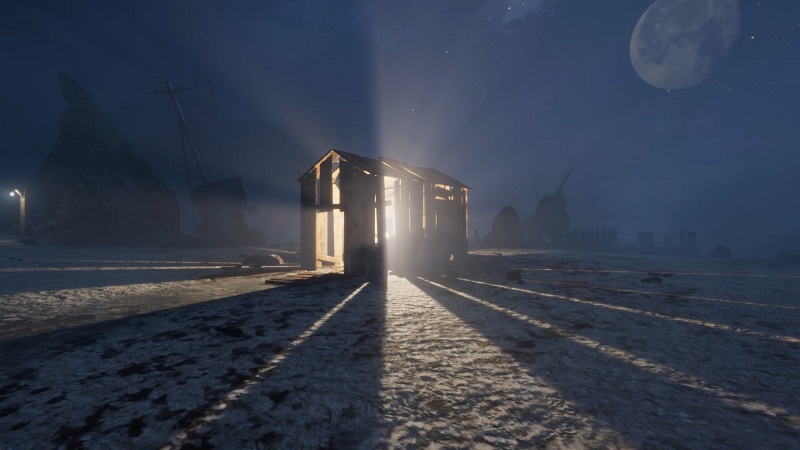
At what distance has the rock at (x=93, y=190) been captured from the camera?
31.7 metres

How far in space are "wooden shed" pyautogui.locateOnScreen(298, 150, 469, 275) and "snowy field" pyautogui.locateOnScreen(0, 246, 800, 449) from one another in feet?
11.8

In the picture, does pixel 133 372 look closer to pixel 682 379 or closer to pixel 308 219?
pixel 682 379

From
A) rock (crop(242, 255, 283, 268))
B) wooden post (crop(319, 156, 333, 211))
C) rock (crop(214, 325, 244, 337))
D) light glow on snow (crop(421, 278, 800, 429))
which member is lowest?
light glow on snow (crop(421, 278, 800, 429))

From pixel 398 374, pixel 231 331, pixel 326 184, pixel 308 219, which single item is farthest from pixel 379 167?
pixel 398 374

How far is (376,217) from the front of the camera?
10211 millimetres

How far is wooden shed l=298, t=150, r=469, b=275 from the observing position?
9859 millimetres

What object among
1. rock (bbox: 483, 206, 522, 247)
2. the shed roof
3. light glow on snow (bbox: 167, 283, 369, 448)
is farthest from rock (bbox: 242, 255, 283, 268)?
rock (bbox: 483, 206, 522, 247)

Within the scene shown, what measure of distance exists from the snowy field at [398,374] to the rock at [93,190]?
34645mm

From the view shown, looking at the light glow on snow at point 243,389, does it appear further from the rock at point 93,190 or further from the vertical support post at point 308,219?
the rock at point 93,190

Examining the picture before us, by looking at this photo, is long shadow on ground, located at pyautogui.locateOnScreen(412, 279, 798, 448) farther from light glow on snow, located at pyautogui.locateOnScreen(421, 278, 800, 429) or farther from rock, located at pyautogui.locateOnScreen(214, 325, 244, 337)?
rock, located at pyautogui.locateOnScreen(214, 325, 244, 337)

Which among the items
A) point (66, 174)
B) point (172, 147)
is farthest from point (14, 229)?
point (172, 147)

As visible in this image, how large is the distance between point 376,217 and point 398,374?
291 inches

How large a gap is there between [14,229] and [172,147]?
25382 millimetres

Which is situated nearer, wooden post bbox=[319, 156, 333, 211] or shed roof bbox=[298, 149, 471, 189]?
shed roof bbox=[298, 149, 471, 189]
